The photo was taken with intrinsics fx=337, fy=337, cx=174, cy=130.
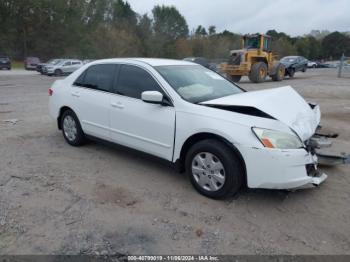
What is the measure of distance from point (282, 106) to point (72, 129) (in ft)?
11.4

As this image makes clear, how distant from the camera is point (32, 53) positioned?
56.9 m

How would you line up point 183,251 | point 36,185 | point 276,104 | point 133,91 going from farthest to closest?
point 133,91 → point 36,185 → point 276,104 → point 183,251

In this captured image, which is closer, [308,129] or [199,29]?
[308,129]

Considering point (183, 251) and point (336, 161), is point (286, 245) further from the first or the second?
point (336, 161)

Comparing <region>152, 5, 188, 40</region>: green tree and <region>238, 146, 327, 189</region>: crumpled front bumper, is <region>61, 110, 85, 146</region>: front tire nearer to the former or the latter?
<region>238, 146, 327, 189</region>: crumpled front bumper

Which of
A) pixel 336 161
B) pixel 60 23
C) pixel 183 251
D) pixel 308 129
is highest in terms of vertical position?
pixel 60 23

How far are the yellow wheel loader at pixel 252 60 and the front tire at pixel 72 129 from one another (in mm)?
15122

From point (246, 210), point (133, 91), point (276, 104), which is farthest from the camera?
point (133, 91)

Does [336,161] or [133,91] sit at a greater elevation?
[133,91]

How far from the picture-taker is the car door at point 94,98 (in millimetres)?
4953

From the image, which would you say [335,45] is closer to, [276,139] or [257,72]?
[257,72]

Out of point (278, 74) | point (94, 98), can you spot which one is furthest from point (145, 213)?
point (278, 74)

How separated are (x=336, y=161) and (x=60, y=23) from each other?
59.4 m

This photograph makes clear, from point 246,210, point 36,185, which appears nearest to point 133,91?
point 36,185
